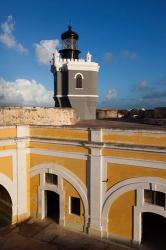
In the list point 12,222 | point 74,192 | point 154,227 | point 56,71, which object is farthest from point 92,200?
point 56,71

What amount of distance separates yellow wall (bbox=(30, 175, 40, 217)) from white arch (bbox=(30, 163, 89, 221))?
397 millimetres

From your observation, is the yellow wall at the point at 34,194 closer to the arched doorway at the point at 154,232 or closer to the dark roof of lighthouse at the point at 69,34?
the arched doorway at the point at 154,232

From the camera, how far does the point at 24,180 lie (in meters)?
13.8

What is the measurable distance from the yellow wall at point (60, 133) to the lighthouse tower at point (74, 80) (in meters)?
8.34

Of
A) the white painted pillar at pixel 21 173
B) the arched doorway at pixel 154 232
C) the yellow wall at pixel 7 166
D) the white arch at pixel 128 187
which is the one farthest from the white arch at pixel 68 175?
the arched doorway at pixel 154 232

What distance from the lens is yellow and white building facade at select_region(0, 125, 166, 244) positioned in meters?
10.7

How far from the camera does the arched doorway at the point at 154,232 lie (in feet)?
36.2

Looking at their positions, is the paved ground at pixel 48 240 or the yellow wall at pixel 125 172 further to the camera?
the paved ground at pixel 48 240

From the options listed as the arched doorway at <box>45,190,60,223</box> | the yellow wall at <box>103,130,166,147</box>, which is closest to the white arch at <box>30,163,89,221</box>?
the arched doorway at <box>45,190,60,223</box>

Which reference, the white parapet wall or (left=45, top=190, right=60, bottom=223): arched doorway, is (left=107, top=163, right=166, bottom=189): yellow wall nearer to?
(left=45, top=190, right=60, bottom=223): arched doorway

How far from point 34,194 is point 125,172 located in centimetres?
519

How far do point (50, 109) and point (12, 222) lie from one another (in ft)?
23.5

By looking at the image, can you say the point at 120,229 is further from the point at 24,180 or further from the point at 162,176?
the point at 24,180

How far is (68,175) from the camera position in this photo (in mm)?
12578
